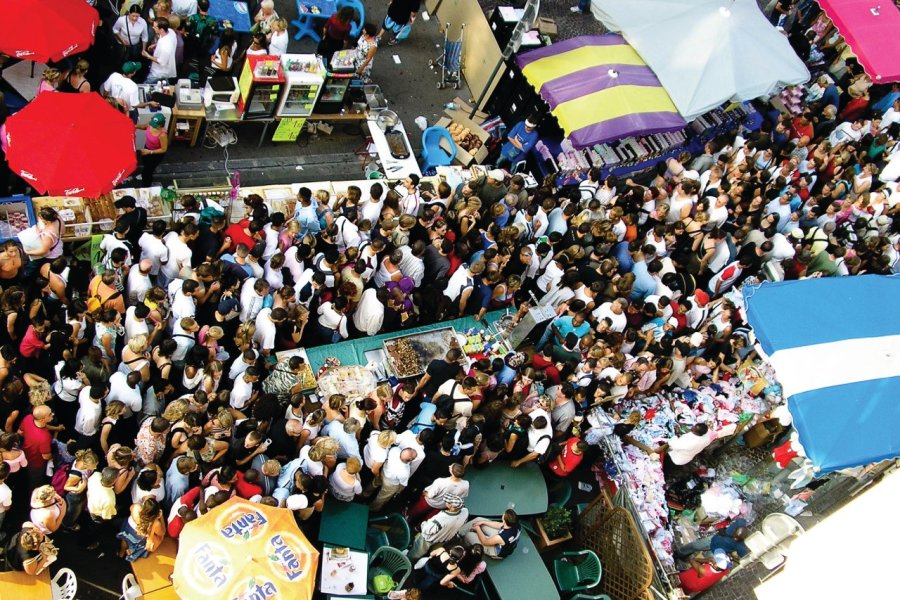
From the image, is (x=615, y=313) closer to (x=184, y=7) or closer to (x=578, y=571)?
(x=578, y=571)

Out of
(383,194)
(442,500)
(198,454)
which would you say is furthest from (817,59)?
(198,454)

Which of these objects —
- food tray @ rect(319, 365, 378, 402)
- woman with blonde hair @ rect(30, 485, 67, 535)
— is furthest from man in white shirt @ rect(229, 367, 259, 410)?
woman with blonde hair @ rect(30, 485, 67, 535)

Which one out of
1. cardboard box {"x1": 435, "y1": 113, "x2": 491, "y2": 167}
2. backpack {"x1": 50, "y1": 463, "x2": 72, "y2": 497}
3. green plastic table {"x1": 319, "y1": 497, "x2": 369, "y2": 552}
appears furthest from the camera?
cardboard box {"x1": 435, "y1": 113, "x2": 491, "y2": 167}

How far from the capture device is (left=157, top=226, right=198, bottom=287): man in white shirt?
8.83m

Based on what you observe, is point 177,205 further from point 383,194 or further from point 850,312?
point 850,312

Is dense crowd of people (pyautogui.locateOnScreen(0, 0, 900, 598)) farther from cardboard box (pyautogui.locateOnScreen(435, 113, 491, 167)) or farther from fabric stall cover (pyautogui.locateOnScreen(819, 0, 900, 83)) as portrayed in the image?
fabric stall cover (pyautogui.locateOnScreen(819, 0, 900, 83))

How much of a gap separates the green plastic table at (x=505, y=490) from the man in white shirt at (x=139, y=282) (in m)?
4.38

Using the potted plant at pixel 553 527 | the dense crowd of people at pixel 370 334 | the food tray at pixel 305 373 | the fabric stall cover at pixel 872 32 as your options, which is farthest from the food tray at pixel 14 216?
the fabric stall cover at pixel 872 32

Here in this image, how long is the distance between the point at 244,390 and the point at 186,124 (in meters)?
5.29

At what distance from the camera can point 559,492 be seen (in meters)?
9.91

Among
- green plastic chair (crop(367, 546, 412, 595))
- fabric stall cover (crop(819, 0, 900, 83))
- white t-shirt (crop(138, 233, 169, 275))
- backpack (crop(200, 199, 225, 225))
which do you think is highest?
fabric stall cover (crop(819, 0, 900, 83))

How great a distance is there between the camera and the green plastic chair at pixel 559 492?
9.83 m

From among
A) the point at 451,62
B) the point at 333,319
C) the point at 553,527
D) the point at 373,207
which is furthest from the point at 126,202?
the point at 451,62

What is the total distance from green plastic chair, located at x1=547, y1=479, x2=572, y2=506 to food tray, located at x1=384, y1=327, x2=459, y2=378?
230 centimetres
